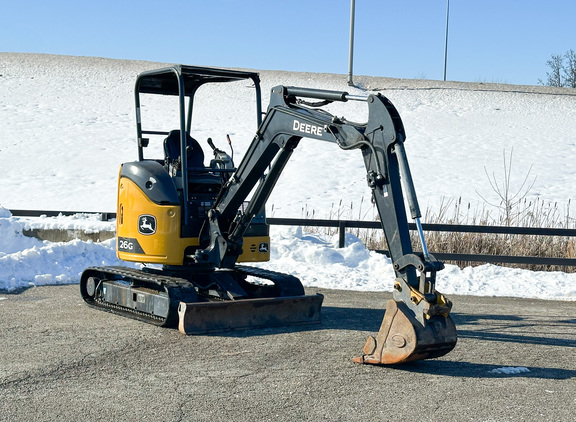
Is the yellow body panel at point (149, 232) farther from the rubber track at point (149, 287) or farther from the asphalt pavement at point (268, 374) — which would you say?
the asphalt pavement at point (268, 374)

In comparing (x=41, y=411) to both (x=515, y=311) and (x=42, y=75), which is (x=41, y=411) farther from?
(x=42, y=75)

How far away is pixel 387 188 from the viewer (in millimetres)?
7363

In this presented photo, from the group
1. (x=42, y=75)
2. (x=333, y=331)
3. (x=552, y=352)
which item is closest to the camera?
(x=552, y=352)

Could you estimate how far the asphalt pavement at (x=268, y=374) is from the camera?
231 inches

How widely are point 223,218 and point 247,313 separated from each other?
1259 millimetres

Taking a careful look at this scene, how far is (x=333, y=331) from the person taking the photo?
895 centimetres

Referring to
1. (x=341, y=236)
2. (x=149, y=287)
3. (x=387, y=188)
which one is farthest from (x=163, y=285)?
(x=341, y=236)

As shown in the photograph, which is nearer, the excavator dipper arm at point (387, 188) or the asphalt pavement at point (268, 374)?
the asphalt pavement at point (268, 374)

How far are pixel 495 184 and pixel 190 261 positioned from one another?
22178mm

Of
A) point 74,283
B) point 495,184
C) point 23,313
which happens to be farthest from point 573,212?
point 23,313

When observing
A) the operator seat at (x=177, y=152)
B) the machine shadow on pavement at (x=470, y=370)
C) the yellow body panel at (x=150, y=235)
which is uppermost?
the operator seat at (x=177, y=152)

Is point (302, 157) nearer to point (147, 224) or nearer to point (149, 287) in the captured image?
point (149, 287)

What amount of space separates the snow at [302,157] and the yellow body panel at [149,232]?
301 cm

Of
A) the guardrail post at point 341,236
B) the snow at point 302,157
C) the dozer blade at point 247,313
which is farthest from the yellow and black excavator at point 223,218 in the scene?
the guardrail post at point 341,236
